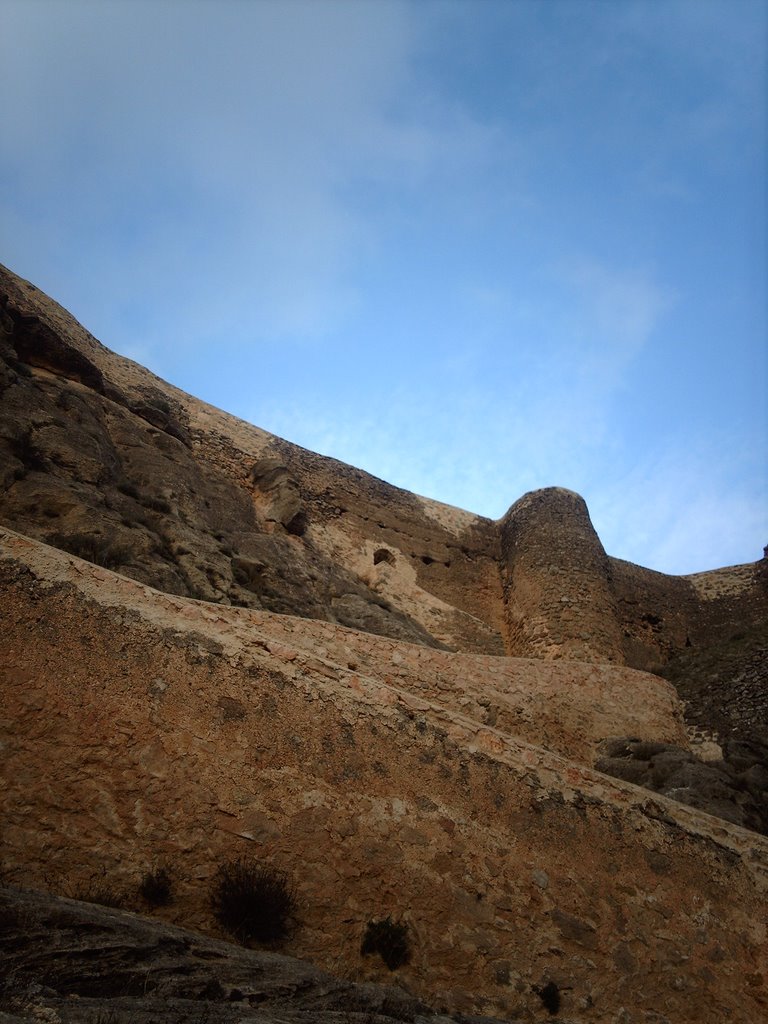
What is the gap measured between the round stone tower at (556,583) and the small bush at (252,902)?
37.6 feet

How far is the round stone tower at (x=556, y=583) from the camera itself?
1516cm

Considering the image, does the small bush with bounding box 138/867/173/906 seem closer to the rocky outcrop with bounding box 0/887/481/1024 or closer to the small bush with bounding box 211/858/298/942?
the small bush with bounding box 211/858/298/942

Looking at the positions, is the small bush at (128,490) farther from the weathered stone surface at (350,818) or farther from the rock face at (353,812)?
the weathered stone surface at (350,818)

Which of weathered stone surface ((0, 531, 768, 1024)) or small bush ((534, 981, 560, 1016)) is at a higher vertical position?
weathered stone surface ((0, 531, 768, 1024))

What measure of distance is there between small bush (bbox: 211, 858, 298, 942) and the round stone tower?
11.5 meters

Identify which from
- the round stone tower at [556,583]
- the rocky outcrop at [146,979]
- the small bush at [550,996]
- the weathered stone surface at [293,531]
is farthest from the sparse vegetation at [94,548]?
the round stone tower at [556,583]

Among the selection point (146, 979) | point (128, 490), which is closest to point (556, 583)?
point (128, 490)

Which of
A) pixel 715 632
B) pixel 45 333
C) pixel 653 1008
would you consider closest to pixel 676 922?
pixel 653 1008

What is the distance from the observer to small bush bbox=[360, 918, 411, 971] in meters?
4.04

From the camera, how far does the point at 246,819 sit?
4277 millimetres

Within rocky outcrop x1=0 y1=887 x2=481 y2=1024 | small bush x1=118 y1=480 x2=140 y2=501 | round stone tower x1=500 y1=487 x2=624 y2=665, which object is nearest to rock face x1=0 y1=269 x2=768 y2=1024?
rocky outcrop x1=0 y1=887 x2=481 y2=1024

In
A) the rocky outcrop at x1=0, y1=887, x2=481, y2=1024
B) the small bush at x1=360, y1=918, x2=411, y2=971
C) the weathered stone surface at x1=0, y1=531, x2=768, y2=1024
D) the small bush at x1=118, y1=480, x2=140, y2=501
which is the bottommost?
the rocky outcrop at x1=0, y1=887, x2=481, y2=1024

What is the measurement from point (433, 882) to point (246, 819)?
1.17 meters

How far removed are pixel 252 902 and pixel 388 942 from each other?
31.3 inches
